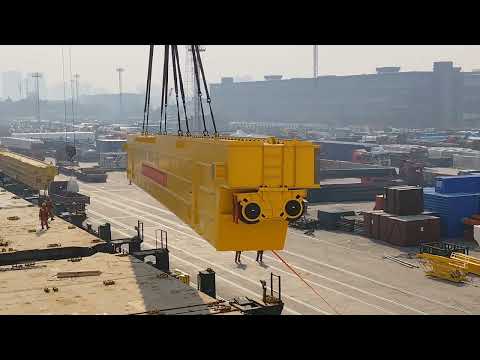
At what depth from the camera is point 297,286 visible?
2775cm

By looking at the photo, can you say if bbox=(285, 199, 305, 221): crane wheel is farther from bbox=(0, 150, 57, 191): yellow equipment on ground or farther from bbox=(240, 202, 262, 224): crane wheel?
bbox=(0, 150, 57, 191): yellow equipment on ground

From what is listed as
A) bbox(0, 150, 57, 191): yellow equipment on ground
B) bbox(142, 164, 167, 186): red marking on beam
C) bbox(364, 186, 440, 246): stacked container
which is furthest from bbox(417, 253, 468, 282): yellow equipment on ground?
bbox(0, 150, 57, 191): yellow equipment on ground

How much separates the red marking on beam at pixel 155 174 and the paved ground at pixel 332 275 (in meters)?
7.93

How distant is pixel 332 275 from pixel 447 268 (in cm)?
605

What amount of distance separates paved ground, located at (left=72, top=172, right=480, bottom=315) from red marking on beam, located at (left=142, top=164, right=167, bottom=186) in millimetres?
7928

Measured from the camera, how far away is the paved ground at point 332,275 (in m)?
24.8

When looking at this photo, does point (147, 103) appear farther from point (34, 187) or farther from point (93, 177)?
point (93, 177)

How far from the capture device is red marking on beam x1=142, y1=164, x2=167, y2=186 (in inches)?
704

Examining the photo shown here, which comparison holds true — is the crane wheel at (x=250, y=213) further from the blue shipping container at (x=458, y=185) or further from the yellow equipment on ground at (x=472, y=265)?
the blue shipping container at (x=458, y=185)

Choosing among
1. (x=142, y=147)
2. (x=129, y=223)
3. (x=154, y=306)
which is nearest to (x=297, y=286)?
(x=142, y=147)

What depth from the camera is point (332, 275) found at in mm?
30172

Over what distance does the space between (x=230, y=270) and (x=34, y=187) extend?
22.2 meters

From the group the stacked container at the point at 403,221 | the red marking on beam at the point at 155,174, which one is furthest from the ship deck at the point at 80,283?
the stacked container at the point at 403,221
